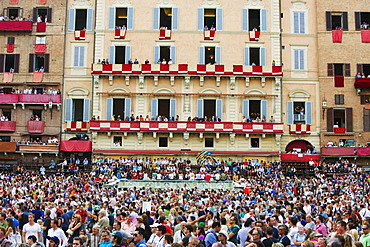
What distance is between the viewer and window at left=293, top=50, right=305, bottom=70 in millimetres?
50125

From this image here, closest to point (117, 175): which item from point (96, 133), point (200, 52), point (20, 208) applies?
point (96, 133)

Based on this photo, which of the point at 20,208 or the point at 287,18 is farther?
the point at 287,18

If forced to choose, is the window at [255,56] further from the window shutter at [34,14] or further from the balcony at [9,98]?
the balcony at [9,98]

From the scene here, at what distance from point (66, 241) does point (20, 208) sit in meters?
5.71

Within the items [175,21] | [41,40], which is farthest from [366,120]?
[41,40]

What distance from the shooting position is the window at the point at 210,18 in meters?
49.8

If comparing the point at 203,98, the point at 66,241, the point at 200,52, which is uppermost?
the point at 200,52

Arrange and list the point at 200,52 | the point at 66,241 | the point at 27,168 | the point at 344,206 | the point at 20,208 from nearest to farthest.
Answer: the point at 66,241, the point at 20,208, the point at 344,206, the point at 27,168, the point at 200,52

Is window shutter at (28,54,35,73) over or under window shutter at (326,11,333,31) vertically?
under

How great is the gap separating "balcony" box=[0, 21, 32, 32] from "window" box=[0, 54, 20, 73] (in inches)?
102

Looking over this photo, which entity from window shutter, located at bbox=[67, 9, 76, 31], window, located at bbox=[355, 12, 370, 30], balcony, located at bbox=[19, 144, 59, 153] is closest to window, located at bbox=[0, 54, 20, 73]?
window shutter, located at bbox=[67, 9, 76, 31]

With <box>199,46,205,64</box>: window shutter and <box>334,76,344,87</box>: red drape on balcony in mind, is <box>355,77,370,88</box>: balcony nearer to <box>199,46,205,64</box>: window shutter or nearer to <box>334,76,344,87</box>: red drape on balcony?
<box>334,76,344,87</box>: red drape on balcony

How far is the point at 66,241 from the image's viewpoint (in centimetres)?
1497

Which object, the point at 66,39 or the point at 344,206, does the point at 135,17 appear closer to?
the point at 66,39
